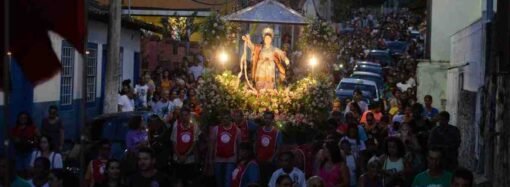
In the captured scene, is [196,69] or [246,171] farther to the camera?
[196,69]

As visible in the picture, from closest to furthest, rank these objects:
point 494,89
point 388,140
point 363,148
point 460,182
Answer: point 460,182 → point 388,140 → point 363,148 → point 494,89

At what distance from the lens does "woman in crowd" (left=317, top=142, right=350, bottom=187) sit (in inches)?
488

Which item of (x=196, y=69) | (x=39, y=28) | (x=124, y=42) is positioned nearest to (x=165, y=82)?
(x=124, y=42)

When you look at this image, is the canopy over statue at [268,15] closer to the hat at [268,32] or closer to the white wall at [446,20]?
the hat at [268,32]

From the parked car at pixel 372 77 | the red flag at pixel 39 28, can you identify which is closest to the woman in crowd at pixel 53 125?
the red flag at pixel 39 28

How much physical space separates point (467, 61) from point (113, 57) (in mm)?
7394

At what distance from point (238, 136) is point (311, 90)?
499 centimetres

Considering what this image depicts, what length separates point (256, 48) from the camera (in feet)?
69.5

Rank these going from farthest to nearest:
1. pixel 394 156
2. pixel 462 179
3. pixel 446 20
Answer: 1. pixel 446 20
2. pixel 394 156
3. pixel 462 179

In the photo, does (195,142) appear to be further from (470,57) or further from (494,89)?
(470,57)

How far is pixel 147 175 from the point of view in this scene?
35.8 feet

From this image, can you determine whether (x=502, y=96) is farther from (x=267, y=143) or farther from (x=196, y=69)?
(x=196, y=69)

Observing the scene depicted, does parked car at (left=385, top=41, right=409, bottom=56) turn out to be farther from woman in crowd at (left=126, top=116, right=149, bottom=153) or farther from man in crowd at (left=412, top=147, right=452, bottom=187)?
man in crowd at (left=412, top=147, right=452, bottom=187)

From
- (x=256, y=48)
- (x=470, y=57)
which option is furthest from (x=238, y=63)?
(x=470, y=57)
